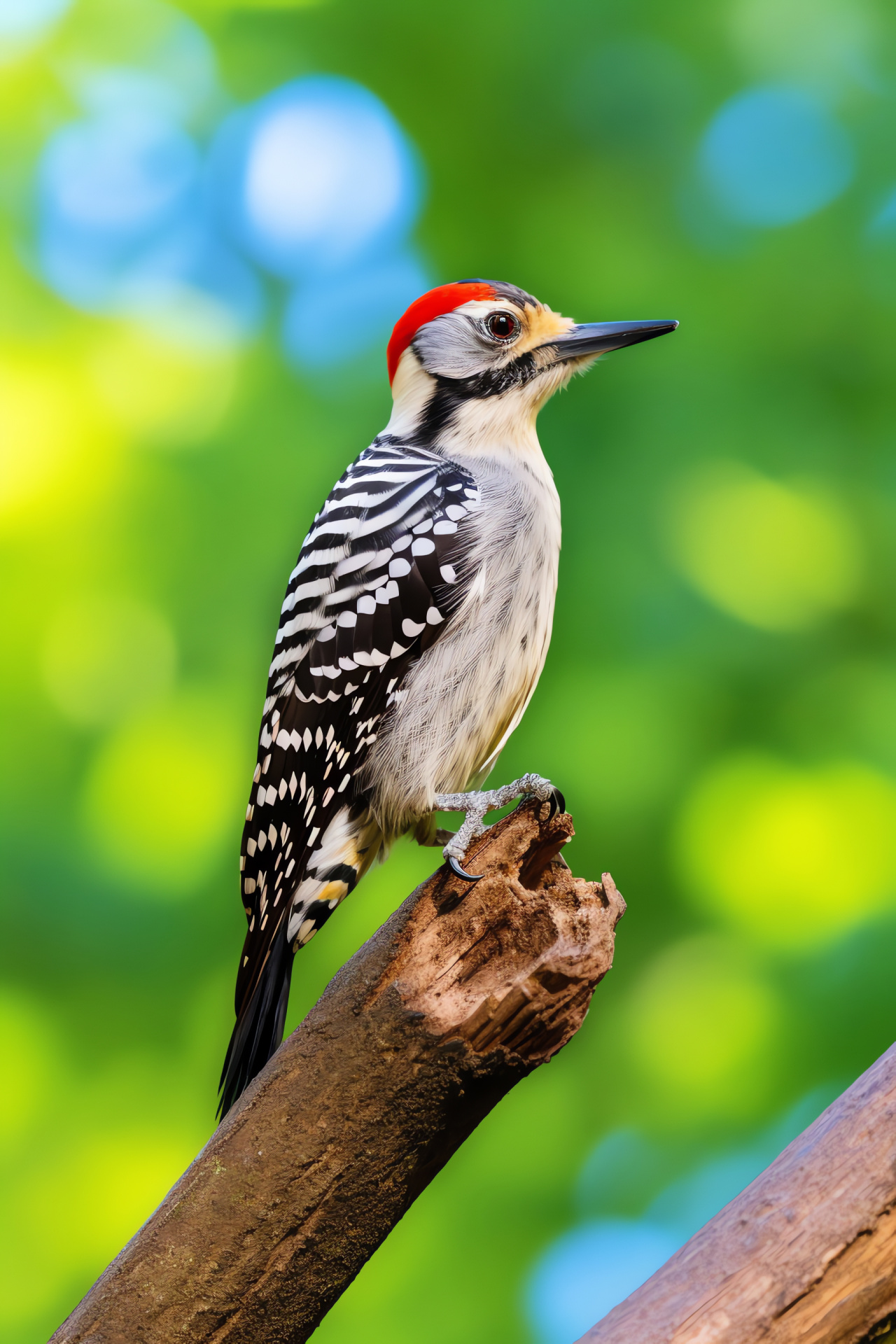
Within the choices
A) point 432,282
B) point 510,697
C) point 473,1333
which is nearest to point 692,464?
point 432,282

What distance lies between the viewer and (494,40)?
4598mm

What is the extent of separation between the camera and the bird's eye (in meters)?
2.34

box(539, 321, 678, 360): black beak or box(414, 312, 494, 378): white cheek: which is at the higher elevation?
box(414, 312, 494, 378): white cheek

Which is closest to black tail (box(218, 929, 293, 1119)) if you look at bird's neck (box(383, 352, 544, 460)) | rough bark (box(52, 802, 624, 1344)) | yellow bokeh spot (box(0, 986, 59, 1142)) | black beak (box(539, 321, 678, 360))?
rough bark (box(52, 802, 624, 1344))

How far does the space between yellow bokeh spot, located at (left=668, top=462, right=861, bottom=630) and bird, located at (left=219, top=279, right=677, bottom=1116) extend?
A: 2.19 m

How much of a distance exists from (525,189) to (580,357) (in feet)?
8.47

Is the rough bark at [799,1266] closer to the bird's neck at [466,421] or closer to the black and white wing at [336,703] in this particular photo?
the black and white wing at [336,703]

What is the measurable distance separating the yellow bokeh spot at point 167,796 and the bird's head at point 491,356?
2196 millimetres

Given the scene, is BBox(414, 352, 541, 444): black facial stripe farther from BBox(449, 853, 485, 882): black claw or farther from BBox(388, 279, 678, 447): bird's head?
BBox(449, 853, 485, 882): black claw

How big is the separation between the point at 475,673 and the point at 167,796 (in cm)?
248

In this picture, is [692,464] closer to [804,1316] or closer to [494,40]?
[494,40]

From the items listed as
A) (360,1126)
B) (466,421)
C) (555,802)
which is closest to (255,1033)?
(360,1126)

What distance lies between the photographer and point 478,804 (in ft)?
6.33

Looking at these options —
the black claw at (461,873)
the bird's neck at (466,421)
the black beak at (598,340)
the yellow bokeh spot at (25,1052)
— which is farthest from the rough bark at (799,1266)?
the yellow bokeh spot at (25,1052)
